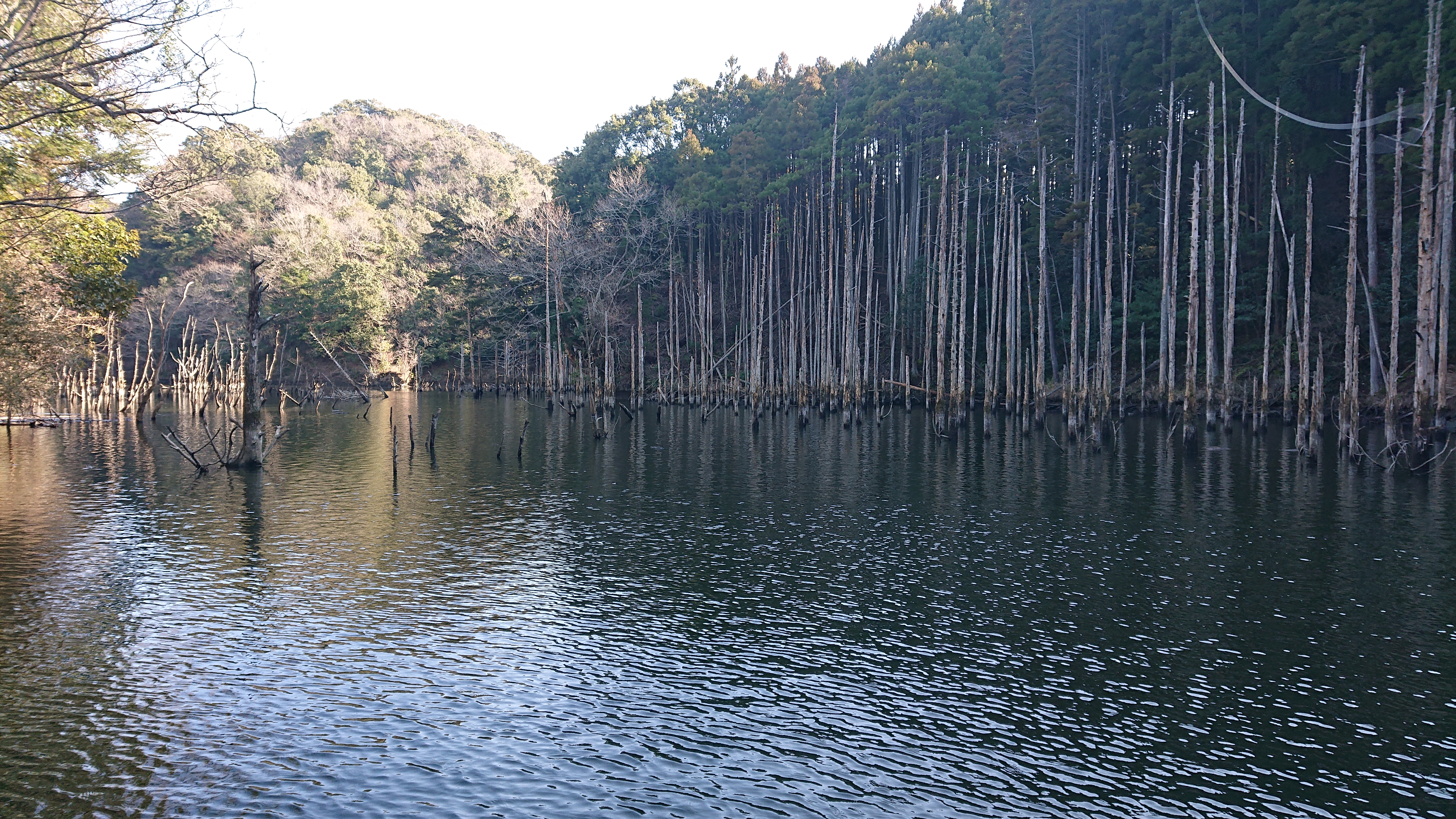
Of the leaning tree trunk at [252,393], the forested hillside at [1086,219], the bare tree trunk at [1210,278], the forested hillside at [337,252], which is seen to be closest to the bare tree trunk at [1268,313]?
the forested hillside at [1086,219]

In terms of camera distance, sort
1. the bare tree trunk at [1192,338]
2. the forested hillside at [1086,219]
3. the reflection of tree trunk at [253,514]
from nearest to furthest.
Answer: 1. the reflection of tree trunk at [253,514]
2. the bare tree trunk at [1192,338]
3. the forested hillside at [1086,219]

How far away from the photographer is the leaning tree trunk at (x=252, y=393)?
23.0 m

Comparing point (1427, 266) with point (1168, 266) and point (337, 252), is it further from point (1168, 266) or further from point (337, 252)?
point (337, 252)

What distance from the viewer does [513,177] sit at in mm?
85188

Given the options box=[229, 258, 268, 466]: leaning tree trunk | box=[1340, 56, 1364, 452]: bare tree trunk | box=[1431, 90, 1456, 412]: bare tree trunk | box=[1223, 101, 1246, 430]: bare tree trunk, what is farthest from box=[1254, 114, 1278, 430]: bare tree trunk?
box=[229, 258, 268, 466]: leaning tree trunk

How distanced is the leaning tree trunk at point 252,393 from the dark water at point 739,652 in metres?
3.00

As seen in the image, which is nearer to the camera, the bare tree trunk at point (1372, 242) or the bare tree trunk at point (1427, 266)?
the bare tree trunk at point (1427, 266)

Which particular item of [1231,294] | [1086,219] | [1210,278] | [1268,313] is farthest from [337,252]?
[1268,313]

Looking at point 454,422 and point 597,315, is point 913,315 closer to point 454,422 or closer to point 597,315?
point 597,315

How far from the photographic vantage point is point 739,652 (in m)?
11.6

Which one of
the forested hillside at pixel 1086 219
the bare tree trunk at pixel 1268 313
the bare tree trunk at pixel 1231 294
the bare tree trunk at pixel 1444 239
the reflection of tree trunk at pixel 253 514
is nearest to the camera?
the reflection of tree trunk at pixel 253 514

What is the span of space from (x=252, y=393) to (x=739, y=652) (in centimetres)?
1887

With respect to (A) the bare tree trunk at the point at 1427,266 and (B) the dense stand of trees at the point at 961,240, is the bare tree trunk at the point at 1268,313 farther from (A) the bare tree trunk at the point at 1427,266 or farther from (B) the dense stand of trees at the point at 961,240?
(A) the bare tree trunk at the point at 1427,266

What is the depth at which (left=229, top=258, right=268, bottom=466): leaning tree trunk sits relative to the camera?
22984 mm
